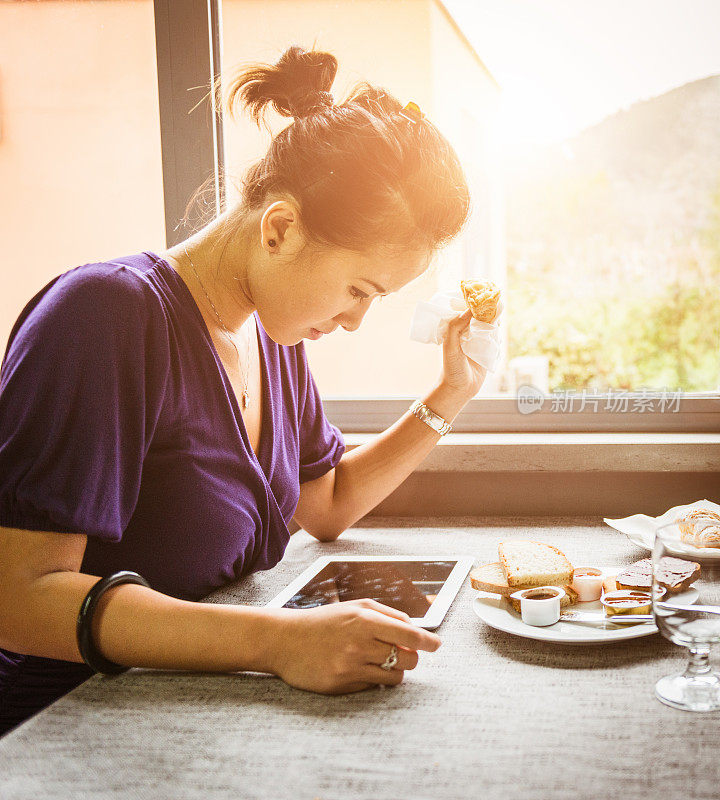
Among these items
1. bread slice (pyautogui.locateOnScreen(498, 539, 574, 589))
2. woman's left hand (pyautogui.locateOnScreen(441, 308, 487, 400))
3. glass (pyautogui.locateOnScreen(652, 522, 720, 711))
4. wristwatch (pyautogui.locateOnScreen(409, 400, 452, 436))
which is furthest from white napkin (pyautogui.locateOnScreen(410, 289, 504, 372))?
glass (pyautogui.locateOnScreen(652, 522, 720, 711))

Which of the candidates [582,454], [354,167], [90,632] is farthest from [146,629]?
[582,454]

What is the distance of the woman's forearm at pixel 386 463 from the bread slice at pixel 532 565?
337mm

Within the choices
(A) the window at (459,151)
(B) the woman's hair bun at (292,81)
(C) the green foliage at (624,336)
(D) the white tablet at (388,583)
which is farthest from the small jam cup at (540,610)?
(C) the green foliage at (624,336)

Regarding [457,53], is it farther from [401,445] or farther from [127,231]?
[401,445]

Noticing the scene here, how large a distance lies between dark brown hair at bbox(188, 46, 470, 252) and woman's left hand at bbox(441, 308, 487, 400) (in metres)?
0.30

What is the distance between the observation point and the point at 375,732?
0.75 m

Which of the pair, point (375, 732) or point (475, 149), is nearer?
point (375, 732)

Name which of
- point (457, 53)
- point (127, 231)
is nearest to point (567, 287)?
point (457, 53)

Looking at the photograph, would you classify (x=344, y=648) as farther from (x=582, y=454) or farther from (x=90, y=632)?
(x=582, y=454)

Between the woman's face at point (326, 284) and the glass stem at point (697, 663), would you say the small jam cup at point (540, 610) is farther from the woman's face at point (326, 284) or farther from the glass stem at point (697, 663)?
the woman's face at point (326, 284)

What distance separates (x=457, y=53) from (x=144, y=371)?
4.72ft

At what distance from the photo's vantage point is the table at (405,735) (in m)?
0.66

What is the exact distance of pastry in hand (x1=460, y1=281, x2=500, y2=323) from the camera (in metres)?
1.45

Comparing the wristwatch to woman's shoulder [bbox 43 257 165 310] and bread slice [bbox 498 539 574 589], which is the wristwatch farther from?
woman's shoulder [bbox 43 257 165 310]
